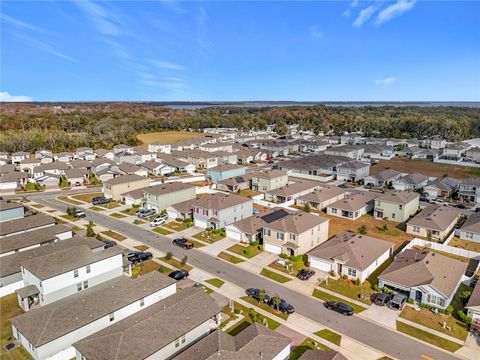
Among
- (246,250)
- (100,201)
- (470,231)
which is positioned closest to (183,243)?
(246,250)

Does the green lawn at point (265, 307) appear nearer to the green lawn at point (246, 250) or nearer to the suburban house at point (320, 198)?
the green lawn at point (246, 250)

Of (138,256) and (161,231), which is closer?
(138,256)

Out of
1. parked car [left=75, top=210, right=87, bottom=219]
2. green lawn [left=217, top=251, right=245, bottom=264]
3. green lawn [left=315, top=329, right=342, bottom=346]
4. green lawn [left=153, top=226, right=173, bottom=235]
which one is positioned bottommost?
green lawn [left=315, top=329, right=342, bottom=346]

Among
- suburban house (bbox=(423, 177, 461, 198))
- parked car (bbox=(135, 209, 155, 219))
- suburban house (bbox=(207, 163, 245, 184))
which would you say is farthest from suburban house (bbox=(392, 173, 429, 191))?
parked car (bbox=(135, 209, 155, 219))

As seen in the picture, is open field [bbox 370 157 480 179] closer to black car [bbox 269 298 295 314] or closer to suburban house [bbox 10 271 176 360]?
black car [bbox 269 298 295 314]

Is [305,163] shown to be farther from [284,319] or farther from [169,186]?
[284,319]

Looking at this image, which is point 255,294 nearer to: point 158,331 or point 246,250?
point 246,250
